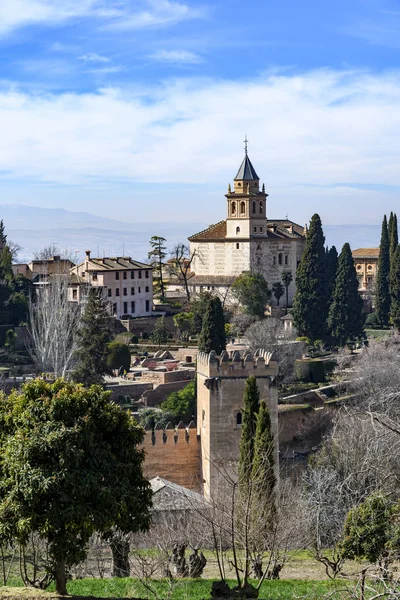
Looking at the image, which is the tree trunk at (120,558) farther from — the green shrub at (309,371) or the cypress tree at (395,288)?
the cypress tree at (395,288)

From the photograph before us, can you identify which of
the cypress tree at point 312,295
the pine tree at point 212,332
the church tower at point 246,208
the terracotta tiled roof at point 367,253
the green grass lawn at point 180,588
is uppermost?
the church tower at point 246,208

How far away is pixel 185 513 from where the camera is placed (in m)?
23.6

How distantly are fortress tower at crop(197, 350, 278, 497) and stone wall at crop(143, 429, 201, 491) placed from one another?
319 millimetres

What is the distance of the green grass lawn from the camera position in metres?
16.1

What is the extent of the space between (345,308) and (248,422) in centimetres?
2764

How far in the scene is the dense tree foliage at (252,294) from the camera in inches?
2319

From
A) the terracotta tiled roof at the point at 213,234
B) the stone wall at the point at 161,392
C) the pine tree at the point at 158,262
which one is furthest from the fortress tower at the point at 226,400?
the terracotta tiled roof at the point at 213,234

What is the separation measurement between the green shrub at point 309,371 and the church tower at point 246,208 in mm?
20719

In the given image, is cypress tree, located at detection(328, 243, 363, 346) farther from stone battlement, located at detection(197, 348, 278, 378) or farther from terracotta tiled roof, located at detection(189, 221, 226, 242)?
stone battlement, located at detection(197, 348, 278, 378)

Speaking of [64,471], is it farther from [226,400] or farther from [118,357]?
[118,357]

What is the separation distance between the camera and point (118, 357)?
47.3 m

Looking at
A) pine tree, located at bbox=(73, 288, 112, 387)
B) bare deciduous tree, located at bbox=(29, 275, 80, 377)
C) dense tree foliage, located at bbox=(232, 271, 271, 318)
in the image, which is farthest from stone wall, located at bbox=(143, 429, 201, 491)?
dense tree foliage, located at bbox=(232, 271, 271, 318)

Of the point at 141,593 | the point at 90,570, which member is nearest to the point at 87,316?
the point at 90,570

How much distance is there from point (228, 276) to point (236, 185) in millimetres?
→ 6760
